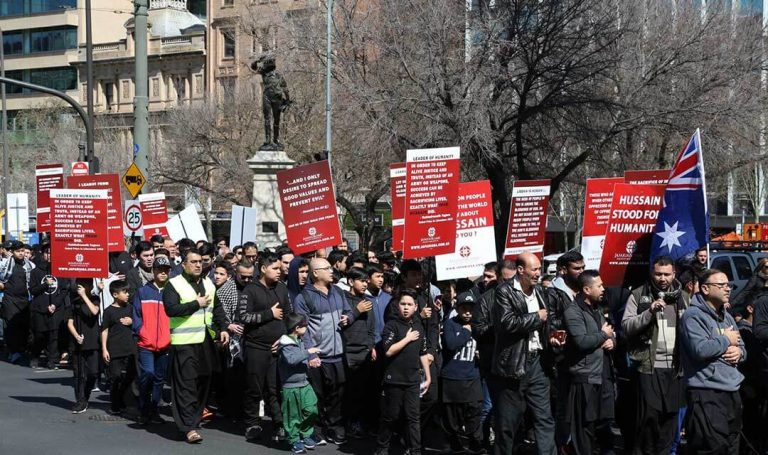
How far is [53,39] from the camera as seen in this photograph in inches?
3593

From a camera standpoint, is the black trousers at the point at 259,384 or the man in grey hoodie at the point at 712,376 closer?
the man in grey hoodie at the point at 712,376

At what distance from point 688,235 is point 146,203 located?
11791 mm

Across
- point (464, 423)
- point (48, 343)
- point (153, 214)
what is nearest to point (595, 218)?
point (464, 423)

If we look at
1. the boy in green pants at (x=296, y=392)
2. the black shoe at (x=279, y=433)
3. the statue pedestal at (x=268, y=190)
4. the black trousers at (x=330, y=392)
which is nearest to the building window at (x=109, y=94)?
the statue pedestal at (x=268, y=190)

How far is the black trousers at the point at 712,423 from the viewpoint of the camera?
844 cm

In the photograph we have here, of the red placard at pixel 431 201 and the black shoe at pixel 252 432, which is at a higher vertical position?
the red placard at pixel 431 201

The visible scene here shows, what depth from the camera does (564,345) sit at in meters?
9.68

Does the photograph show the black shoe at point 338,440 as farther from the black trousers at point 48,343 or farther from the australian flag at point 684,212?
the black trousers at point 48,343

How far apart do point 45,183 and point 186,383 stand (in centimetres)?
1037

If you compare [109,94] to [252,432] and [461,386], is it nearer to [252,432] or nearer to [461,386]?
[252,432]

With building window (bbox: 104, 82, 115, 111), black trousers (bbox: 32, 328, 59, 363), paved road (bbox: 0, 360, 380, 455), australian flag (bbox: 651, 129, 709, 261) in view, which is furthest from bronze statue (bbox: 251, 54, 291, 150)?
building window (bbox: 104, 82, 115, 111)

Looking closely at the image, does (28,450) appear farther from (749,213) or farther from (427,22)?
(749,213)

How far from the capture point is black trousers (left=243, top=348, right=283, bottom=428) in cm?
1173

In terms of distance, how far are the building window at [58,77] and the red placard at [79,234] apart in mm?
78164
